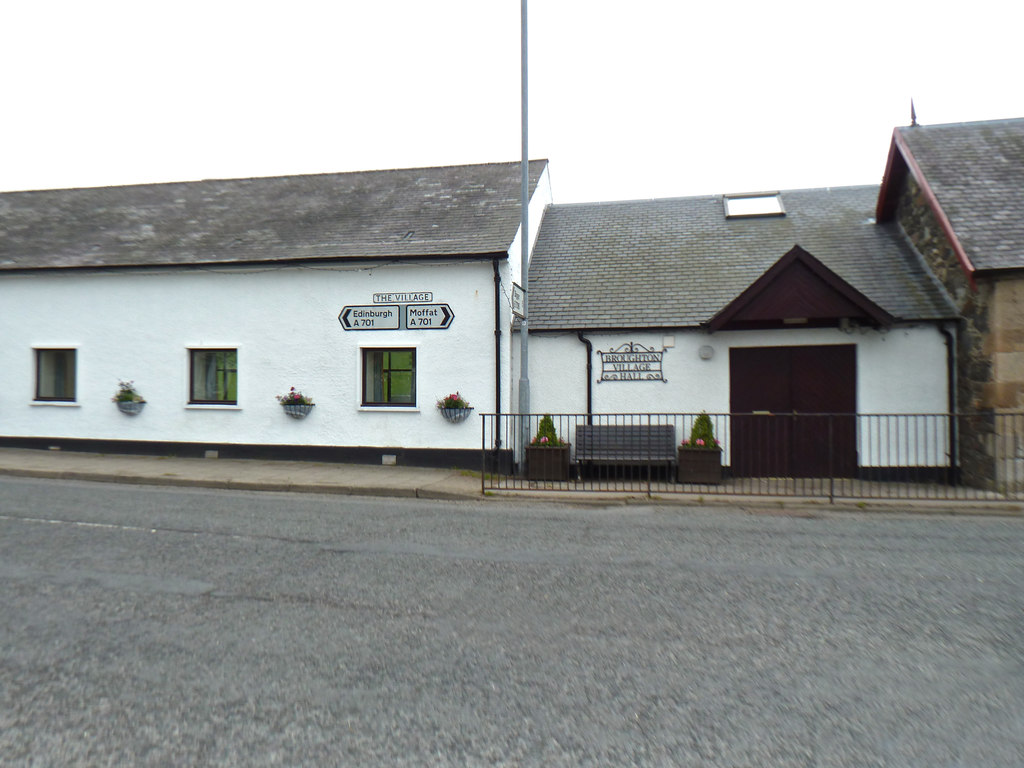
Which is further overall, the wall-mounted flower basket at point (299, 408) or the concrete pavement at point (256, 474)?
the wall-mounted flower basket at point (299, 408)

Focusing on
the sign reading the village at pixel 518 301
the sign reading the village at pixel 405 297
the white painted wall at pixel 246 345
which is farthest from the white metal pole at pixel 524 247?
the sign reading the village at pixel 405 297

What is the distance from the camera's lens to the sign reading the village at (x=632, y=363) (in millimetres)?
14562

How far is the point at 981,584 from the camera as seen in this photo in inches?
252

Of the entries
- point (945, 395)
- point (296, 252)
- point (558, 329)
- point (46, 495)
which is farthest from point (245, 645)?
point (945, 395)

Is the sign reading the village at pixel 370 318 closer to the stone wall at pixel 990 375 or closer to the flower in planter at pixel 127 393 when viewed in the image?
the flower in planter at pixel 127 393

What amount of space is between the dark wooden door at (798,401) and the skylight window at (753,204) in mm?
5146

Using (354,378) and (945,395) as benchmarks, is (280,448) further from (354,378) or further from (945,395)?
(945,395)

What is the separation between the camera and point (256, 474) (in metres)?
13.4

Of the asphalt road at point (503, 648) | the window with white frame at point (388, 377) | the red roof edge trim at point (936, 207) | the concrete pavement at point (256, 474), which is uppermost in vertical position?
the red roof edge trim at point (936, 207)

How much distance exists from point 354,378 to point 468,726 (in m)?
12.1

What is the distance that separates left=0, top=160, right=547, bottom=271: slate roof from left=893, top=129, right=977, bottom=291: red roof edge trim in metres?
7.66

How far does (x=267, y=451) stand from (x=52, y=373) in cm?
579

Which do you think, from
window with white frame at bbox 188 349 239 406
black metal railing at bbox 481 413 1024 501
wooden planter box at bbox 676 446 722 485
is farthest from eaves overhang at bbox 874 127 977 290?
window with white frame at bbox 188 349 239 406

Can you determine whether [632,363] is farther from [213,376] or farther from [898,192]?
[213,376]
